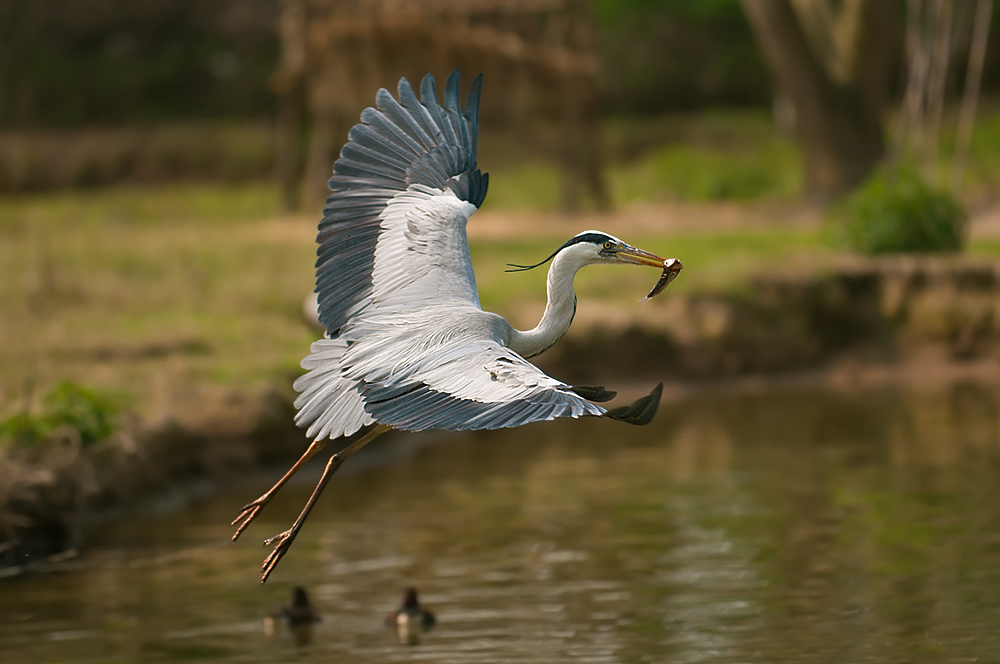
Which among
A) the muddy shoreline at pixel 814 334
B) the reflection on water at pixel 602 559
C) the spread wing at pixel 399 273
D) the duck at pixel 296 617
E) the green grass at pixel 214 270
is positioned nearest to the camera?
the spread wing at pixel 399 273

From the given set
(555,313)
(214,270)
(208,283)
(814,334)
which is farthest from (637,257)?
(214,270)

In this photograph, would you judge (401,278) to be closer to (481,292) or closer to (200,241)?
(481,292)

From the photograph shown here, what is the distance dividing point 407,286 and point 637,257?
95 centimetres

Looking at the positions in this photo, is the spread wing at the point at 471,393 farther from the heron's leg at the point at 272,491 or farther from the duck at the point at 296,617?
the duck at the point at 296,617

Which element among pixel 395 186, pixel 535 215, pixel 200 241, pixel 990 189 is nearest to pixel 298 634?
pixel 395 186

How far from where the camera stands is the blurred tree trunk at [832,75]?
1697 centimetres

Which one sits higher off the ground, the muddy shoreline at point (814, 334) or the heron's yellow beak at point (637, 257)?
the heron's yellow beak at point (637, 257)

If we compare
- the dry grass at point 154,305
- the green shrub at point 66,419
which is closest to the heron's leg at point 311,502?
the green shrub at point 66,419

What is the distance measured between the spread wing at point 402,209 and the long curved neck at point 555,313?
289mm

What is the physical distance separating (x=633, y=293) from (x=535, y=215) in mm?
4771

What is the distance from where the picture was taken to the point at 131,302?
1268 cm

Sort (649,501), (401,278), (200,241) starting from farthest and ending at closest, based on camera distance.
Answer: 1. (200,241)
2. (649,501)
3. (401,278)

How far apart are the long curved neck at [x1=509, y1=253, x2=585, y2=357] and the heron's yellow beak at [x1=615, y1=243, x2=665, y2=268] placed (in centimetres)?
17

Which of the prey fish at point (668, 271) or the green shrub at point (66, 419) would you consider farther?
the green shrub at point (66, 419)
